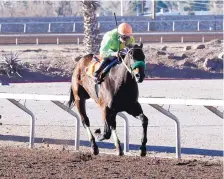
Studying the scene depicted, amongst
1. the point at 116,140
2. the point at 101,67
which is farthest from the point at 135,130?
the point at 116,140

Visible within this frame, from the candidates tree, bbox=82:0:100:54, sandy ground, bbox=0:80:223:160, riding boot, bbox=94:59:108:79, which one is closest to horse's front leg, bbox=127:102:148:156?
riding boot, bbox=94:59:108:79

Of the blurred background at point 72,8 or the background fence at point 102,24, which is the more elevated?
the blurred background at point 72,8

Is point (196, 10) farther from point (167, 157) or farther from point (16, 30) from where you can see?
point (167, 157)

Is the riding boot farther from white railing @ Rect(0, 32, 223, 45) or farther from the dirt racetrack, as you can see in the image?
white railing @ Rect(0, 32, 223, 45)

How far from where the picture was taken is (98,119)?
1934 centimetres

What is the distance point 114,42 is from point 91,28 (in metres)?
22.1

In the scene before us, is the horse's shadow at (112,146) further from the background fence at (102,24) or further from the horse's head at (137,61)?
the background fence at (102,24)

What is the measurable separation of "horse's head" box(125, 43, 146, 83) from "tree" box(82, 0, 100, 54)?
72.8 feet

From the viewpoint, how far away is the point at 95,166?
1186 cm

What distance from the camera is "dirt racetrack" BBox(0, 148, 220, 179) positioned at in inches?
429

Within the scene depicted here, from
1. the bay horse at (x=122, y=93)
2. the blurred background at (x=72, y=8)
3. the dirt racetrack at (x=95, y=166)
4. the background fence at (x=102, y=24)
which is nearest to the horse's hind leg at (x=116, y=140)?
the bay horse at (x=122, y=93)

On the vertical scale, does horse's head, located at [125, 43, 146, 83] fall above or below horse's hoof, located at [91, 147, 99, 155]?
above

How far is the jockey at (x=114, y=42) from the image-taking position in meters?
13.0

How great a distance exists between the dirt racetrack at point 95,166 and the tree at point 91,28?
21.4m
